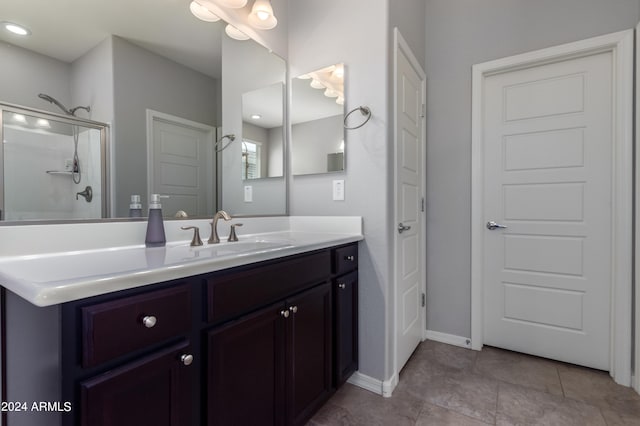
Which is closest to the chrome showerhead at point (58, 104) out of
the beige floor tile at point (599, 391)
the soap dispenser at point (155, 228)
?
the soap dispenser at point (155, 228)

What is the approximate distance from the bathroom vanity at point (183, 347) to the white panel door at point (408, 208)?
2.23 ft

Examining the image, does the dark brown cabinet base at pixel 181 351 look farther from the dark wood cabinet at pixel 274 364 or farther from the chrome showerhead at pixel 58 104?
the chrome showerhead at pixel 58 104

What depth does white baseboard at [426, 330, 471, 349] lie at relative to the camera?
7.29ft

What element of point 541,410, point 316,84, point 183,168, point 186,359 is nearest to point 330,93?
point 316,84

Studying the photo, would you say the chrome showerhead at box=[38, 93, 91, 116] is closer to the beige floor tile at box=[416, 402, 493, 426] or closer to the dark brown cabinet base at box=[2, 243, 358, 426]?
the dark brown cabinet base at box=[2, 243, 358, 426]

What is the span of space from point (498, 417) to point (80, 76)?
235cm

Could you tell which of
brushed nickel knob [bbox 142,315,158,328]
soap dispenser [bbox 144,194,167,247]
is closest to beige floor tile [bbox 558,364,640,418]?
brushed nickel knob [bbox 142,315,158,328]

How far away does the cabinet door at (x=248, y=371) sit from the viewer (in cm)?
89

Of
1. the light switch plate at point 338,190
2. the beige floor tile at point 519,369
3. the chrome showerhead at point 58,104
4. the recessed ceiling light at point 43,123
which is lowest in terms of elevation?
the beige floor tile at point 519,369

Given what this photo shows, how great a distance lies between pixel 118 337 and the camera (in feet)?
2.19

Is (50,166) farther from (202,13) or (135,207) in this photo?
(202,13)

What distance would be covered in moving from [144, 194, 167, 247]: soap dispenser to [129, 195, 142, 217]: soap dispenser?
2.1 inches

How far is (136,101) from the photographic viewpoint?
123 centimetres

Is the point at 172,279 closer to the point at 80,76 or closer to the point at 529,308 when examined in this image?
the point at 80,76
